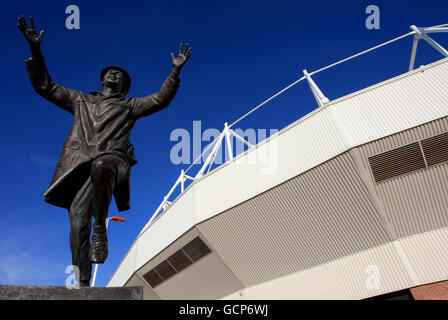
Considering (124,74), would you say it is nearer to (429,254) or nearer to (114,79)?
(114,79)

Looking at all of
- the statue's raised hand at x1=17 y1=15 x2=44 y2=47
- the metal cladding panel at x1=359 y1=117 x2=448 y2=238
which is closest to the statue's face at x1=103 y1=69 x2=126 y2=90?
the statue's raised hand at x1=17 y1=15 x2=44 y2=47

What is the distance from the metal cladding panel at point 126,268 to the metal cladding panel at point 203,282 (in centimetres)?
191

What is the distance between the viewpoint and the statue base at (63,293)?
6.07 feet

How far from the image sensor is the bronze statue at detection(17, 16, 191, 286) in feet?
8.43

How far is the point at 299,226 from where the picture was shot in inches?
530

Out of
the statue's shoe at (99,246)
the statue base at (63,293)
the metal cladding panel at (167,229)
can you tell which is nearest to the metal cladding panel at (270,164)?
the metal cladding panel at (167,229)

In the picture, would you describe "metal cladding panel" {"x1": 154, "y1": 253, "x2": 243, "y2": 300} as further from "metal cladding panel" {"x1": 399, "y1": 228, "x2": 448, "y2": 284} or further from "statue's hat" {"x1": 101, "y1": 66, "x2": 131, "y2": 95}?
"statue's hat" {"x1": 101, "y1": 66, "x2": 131, "y2": 95}

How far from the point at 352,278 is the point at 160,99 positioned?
12.7m

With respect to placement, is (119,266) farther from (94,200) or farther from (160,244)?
(94,200)

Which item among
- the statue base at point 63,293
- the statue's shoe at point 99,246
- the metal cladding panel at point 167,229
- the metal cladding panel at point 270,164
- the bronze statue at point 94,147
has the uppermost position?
the metal cladding panel at point 270,164

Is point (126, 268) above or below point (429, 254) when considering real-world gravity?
above

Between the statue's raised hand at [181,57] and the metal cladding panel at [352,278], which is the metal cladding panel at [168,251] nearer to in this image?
the metal cladding panel at [352,278]

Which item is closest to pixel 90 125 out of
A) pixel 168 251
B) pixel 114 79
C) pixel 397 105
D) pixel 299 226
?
pixel 114 79

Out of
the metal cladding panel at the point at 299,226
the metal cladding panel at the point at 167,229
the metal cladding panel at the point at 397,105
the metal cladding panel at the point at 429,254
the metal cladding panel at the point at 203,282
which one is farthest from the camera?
the metal cladding panel at the point at 203,282
